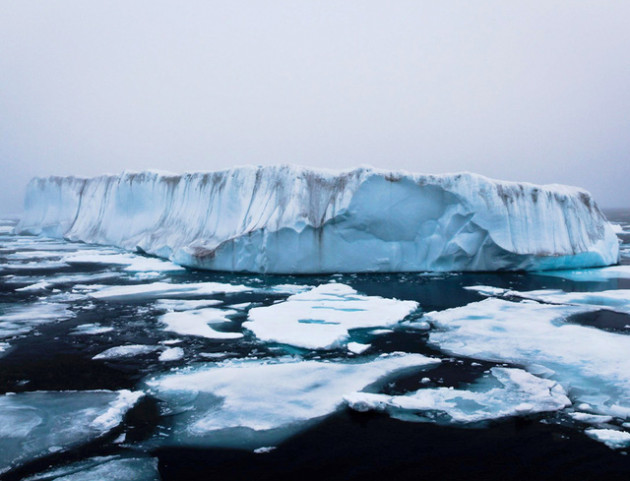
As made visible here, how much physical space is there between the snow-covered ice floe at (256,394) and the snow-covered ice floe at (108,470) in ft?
0.95

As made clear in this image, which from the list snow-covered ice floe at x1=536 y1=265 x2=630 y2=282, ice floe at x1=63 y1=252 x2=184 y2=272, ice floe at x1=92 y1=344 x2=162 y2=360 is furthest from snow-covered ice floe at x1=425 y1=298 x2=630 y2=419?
ice floe at x1=63 y1=252 x2=184 y2=272

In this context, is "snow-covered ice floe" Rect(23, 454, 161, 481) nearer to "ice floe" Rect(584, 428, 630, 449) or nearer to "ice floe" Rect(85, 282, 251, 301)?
"ice floe" Rect(584, 428, 630, 449)

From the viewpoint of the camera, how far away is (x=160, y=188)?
1656cm

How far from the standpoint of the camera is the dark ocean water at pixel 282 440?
331cm

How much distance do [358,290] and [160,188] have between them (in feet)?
30.5

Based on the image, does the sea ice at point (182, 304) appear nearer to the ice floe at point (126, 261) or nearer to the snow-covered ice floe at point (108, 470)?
the ice floe at point (126, 261)

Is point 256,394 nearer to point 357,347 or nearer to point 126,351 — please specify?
point 357,347

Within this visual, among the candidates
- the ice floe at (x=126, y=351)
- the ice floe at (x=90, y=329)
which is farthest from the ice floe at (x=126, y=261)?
the ice floe at (x=126, y=351)

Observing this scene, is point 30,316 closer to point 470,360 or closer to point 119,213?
point 470,360

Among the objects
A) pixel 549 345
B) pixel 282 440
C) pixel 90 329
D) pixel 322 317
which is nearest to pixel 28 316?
pixel 90 329

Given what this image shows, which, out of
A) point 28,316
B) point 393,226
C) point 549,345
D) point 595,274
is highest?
point 393,226

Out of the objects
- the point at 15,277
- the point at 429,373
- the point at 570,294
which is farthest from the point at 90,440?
the point at 15,277

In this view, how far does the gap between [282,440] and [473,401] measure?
66.7 inches

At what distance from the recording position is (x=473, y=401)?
4289 millimetres
